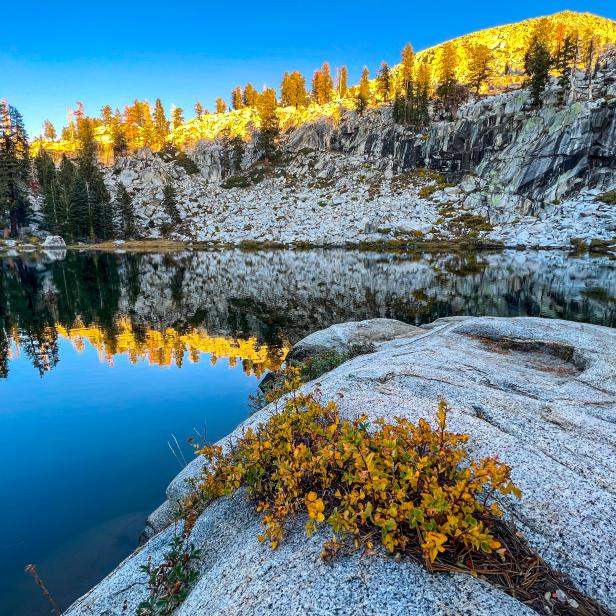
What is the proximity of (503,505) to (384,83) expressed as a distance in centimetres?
17147

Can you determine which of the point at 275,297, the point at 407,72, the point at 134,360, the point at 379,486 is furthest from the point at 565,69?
the point at 379,486

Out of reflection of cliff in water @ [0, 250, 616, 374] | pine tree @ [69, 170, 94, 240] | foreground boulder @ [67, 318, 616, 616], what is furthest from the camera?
pine tree @ [69, 170, 94, 240]

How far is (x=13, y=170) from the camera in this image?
336 feet

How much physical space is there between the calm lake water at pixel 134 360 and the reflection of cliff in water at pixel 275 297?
192mm

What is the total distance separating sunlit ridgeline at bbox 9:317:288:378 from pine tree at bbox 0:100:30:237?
96485 millimetres

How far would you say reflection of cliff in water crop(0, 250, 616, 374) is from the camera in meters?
27.3

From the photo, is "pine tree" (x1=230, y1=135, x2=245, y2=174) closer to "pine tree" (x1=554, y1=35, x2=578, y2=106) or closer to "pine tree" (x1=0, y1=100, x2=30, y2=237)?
"pine tree" (x1=0, y1=100, x2=30, y2=237)

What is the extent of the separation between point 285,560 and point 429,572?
1414mm

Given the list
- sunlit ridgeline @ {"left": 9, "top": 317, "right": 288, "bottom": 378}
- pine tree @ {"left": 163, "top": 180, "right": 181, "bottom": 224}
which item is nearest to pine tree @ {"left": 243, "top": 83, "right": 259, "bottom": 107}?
pine tree @ {"left": 163, "top": 180, "right": 181, "bottom": 224}

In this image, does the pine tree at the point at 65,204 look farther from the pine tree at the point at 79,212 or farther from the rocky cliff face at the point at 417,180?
the rocky cliff face at the point at 417,180

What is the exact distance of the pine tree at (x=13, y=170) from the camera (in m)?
99.8

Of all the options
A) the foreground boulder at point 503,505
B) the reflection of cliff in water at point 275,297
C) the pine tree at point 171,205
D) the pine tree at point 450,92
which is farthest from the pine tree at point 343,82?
the foreground boulder at point 503,505

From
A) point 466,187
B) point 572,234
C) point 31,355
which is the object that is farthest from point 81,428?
point 466,187

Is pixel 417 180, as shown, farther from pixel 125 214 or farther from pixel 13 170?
pixel 13 170
